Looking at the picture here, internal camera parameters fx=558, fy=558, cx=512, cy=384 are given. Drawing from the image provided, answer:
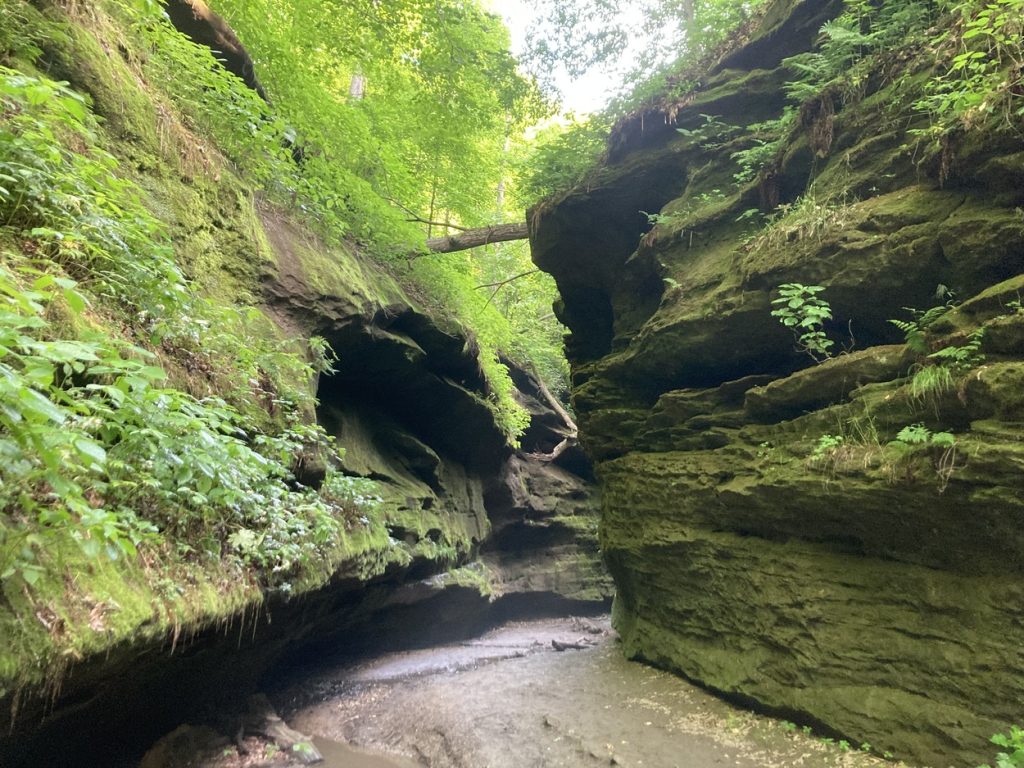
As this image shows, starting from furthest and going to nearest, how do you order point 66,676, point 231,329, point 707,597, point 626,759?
point 707,597 < point 231,329 < point 626,759 < point 66,676

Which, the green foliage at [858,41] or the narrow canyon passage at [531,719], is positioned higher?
the green foliage at [858,41]

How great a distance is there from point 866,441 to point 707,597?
3072 millimetres

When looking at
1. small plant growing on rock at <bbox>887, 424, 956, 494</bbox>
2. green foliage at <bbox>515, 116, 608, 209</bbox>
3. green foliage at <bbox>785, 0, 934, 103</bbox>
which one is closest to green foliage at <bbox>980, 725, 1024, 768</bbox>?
small plant growing on rock at <bbox>887, 424, 956, 494</bbox>

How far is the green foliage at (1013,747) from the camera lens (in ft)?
13.6

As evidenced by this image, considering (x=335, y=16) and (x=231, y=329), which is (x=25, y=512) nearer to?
(x=231, y=329)

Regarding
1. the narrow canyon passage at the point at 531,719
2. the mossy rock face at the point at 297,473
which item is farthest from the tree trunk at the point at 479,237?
the narrow canyon passage at the point at 531,719

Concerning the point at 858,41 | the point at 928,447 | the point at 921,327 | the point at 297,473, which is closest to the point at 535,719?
the point at 297,473

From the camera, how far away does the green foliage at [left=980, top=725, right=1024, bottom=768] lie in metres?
4.13

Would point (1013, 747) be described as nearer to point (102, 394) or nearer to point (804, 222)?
point (804, 222)

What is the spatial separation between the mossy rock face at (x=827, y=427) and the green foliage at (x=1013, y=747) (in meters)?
0.19

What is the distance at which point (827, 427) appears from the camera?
636 cm

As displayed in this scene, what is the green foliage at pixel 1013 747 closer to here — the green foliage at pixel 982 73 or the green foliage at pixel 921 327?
the green foliage at pixel 921 327

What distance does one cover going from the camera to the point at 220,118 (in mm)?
7105

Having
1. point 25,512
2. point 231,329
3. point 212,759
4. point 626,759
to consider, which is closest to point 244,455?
point 25,512
